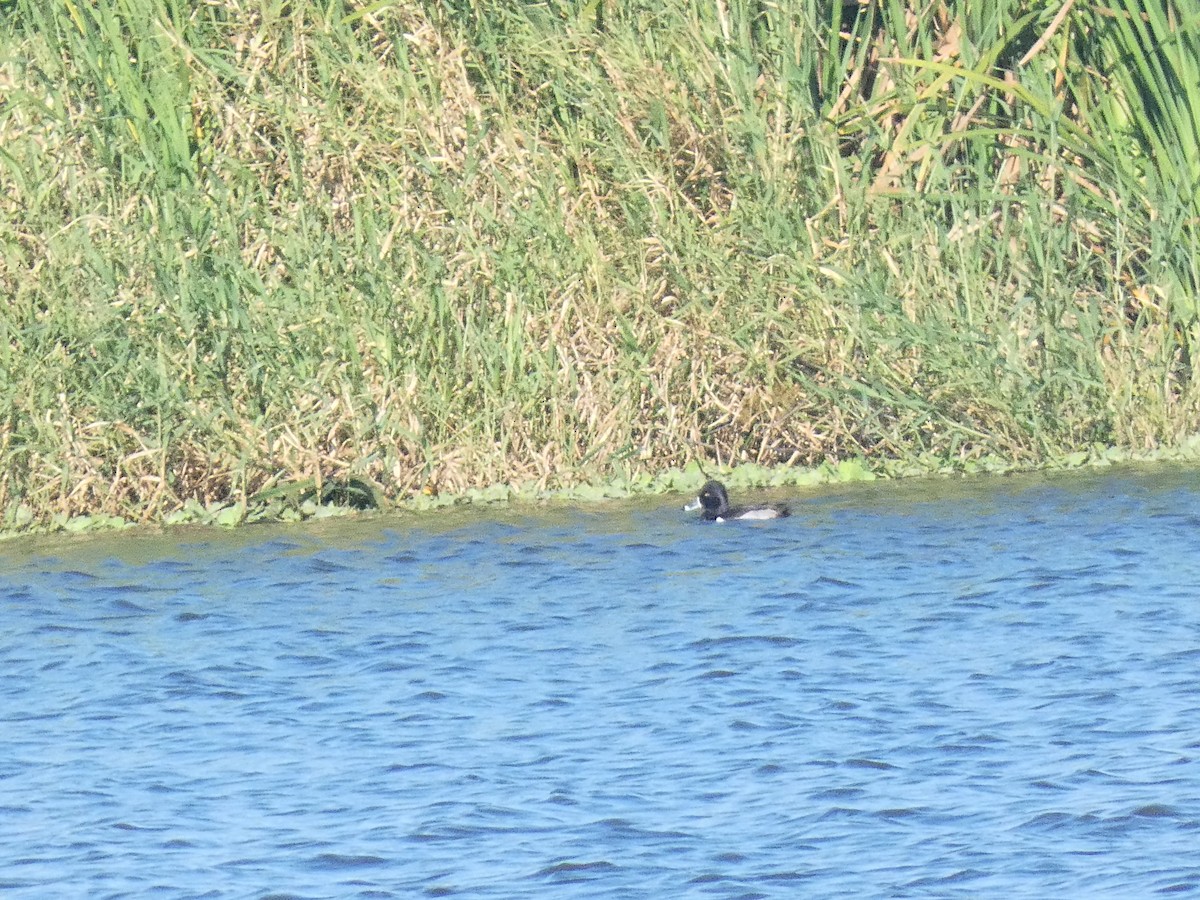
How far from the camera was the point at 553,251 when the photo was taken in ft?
37.4

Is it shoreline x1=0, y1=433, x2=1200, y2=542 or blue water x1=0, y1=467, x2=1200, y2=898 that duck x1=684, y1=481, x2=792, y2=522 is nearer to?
blue water x1=0, y1=467, x2=1200, y2=898

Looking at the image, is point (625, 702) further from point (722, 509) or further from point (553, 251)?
point (553, 251)

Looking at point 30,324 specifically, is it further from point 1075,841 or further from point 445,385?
point 1075,841

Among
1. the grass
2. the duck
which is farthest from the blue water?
the grass

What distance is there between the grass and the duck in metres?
0.82

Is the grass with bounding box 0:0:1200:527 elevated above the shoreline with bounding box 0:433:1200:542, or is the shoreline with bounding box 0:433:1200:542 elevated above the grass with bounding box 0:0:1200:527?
the grass with bounding box 0:0:1200:527

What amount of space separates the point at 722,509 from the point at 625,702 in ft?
10.7

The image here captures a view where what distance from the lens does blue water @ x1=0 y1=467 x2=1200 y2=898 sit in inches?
227

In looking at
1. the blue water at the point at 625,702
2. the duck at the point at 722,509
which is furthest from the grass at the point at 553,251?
the duck at the point at 722,509

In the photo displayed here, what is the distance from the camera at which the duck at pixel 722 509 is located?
10617 millimetres

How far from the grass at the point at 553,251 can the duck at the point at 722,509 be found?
2.70ft

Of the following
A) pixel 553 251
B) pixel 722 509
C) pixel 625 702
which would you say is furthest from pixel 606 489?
pixel 625 702

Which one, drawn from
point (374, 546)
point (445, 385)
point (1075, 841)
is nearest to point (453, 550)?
point (374, 546)

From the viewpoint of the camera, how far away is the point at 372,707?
24.6 ft
